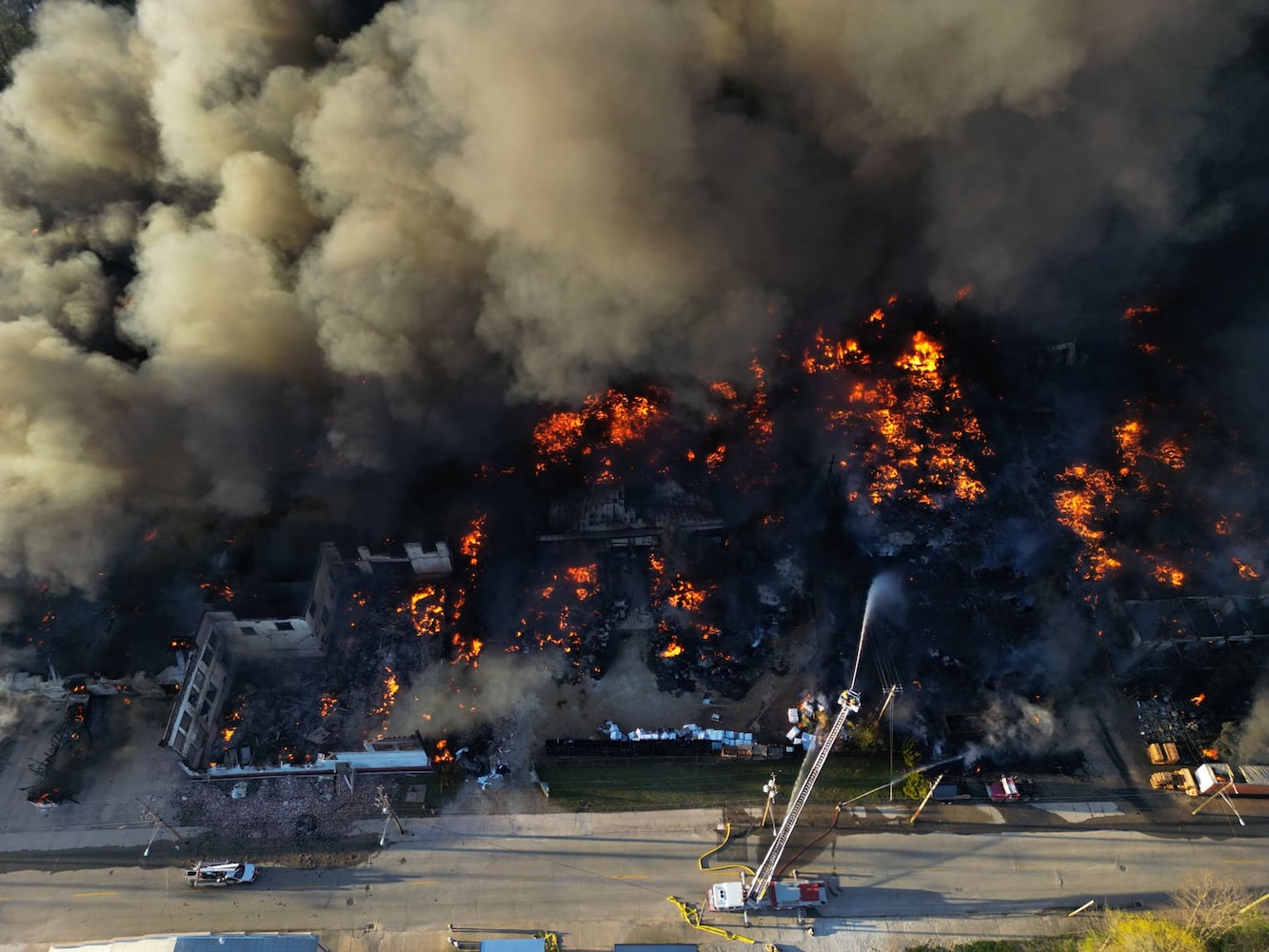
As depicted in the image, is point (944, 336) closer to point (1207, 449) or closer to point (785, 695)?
point (1207, 449)

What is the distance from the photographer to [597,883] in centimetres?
2416

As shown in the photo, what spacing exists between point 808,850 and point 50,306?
133 ft

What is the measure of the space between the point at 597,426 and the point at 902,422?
14522mm

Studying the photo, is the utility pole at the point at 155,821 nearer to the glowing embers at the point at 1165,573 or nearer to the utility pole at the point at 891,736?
the utility pole at the point at 891,736

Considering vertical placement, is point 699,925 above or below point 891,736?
below

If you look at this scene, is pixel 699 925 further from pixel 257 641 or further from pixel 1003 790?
pixel 257 641

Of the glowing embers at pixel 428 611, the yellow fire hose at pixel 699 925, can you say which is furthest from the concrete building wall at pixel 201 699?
the yellow fire hose at pixel 699 925

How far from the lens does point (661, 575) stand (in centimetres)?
3092

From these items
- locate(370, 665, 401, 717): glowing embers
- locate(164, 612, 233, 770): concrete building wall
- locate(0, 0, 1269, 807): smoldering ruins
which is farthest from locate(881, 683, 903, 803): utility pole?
locate(164, 612, 233, 770): concrete building wall

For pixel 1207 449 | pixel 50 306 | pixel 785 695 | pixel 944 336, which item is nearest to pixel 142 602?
pixel 50 306

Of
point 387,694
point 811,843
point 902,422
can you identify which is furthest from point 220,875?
point 902,422

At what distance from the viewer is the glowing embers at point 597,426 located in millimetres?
34750

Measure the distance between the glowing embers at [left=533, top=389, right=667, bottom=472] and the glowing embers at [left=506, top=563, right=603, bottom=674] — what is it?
5.41 meters

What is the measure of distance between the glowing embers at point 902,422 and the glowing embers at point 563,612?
12.3 meters
